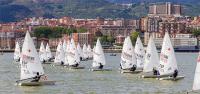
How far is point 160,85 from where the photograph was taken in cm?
4834

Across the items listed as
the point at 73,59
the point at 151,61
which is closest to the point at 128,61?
the point at 151,61

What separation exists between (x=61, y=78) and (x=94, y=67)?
13072mm

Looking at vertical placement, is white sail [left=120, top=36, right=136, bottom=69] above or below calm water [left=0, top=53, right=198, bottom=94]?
above

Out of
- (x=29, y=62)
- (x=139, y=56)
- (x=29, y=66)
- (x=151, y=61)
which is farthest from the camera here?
(x=139, y=56)

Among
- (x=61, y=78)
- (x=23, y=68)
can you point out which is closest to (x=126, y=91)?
(x=23, y=68)

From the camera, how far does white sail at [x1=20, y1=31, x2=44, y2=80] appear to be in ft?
155

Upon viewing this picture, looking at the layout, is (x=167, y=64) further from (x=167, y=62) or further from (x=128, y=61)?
(x=128, y=61)

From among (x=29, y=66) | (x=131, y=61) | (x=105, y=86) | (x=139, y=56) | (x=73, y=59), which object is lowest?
(x=105, y=86)

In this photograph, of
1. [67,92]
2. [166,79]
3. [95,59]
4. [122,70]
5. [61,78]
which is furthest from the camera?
[95,59]

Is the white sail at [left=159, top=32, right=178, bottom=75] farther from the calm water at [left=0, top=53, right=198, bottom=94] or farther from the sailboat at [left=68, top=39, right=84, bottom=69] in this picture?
the sailboat at [left=68, top=39, right=84, bottom=69]

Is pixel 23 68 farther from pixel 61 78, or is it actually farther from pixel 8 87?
pixel 61 78

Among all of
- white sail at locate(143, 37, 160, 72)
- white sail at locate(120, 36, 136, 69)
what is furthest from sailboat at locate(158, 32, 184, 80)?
white sail at locate(120, 36, 136, 69)

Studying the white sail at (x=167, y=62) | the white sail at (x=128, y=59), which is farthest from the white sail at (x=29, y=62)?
the white sail at (x=128, y=59)

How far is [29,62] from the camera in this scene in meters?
47.6
